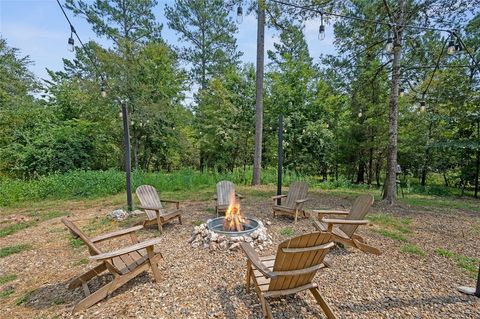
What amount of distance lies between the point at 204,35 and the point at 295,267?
1507 cm

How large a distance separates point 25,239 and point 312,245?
489 centimetres

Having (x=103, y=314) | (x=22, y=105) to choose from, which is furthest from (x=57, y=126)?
(x=103, y=314)

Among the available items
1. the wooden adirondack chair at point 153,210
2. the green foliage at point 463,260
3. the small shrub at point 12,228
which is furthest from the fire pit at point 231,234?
the small shrub at point 12,228

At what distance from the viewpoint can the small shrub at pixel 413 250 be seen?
340 cm

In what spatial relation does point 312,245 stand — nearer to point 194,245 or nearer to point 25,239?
point 194,245

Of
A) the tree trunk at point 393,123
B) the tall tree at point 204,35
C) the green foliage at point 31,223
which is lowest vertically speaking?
the green foliage at point 31,223

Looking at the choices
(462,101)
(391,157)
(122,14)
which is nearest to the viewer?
(391,157)

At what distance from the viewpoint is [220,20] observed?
14.1 meters

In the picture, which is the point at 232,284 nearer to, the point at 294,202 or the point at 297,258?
the point at 297,258

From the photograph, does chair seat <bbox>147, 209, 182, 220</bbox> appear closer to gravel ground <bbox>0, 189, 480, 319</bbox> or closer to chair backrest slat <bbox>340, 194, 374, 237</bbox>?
gravel ground <bbox>0, 189, 480, 319</bbox>

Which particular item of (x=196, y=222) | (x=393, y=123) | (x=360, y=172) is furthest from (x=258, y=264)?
(x=360, y=172)

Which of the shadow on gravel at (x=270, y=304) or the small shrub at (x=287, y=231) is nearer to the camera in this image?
the shadow on gravel at (x=270, y=304)

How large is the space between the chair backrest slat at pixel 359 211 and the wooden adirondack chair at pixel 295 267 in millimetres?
1545

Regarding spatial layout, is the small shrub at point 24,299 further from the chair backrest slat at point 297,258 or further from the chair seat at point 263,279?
the chair backrest slat at point 297,258
